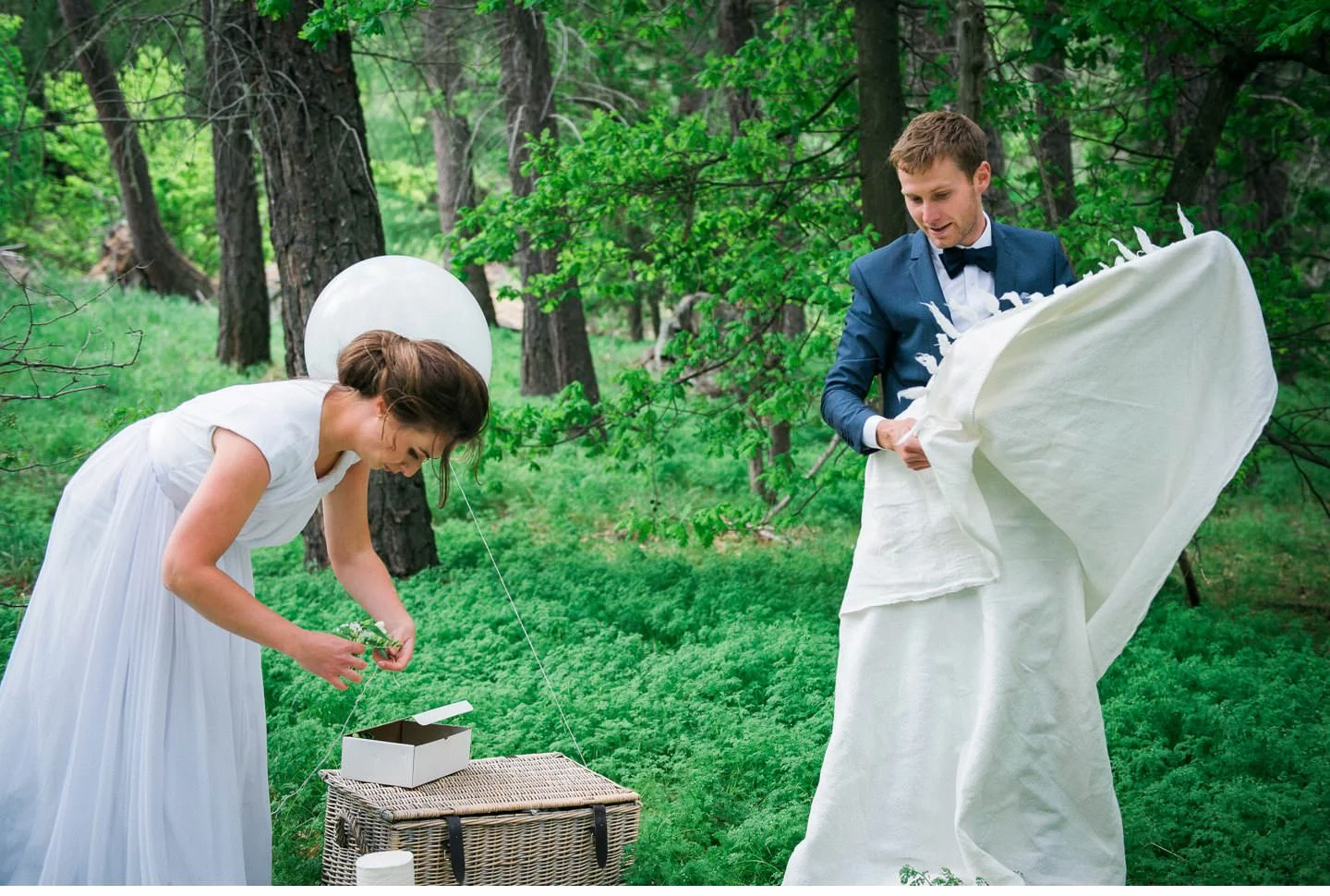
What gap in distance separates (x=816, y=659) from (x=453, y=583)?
2.46 meters

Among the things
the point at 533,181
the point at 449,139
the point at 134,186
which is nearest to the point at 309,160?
the point at 134,186

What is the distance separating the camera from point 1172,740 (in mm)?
4605

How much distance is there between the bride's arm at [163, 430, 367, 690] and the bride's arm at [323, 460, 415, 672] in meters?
0.49

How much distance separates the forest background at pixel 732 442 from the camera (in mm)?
4246

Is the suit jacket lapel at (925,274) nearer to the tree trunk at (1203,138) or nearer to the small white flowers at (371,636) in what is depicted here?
the small white flowers at (371,636)

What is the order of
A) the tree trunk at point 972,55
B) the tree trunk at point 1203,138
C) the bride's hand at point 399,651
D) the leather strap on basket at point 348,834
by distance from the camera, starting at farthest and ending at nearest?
the tree trunk at point 1203,138 < the tree trunk at point 972,55 < the leather strap on basket at point 348,834 < the bride's hand at point 399,651

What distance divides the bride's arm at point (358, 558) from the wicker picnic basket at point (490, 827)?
49 cm

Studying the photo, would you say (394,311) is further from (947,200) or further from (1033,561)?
(1033,561)

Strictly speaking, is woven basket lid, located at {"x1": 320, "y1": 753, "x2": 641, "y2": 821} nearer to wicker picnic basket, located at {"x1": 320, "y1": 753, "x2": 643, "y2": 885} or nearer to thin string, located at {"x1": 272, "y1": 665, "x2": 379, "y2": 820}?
wicker picnic basket, located at {"x1": 320, "y1": 753, "x2": 643, "y2": 885}

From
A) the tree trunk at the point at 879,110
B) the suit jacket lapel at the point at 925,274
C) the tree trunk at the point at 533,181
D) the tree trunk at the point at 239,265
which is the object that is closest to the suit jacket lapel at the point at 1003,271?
the suit jacket lapel at the point at 925,274

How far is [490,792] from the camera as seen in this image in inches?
132

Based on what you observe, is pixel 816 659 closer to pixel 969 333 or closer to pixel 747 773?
pixel 747 773

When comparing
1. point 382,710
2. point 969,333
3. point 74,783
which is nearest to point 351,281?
point 74,783

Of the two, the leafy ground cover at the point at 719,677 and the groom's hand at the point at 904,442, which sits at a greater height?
the groom's hand at the point at 904,442
